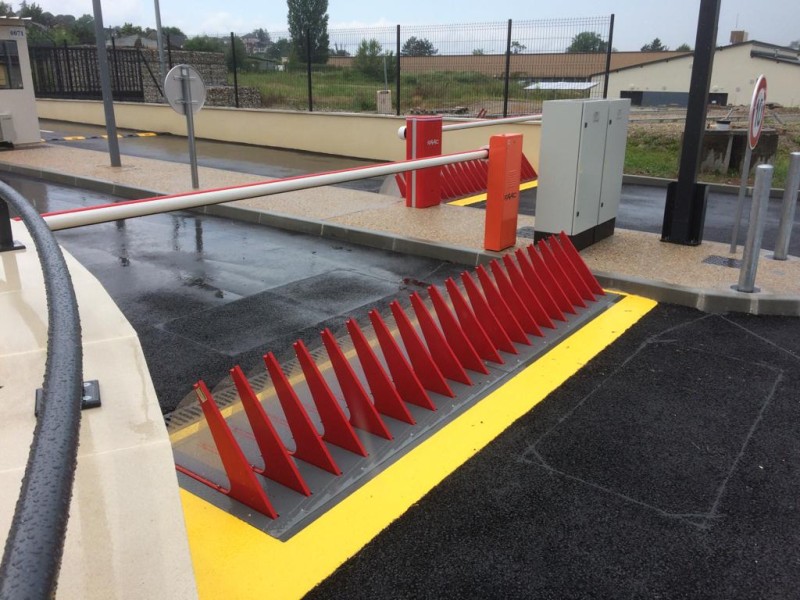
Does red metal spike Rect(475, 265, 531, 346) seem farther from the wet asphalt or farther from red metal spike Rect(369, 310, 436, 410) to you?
red metal spike Rect(369, 310, 436, 410)

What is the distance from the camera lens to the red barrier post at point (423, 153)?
934cm

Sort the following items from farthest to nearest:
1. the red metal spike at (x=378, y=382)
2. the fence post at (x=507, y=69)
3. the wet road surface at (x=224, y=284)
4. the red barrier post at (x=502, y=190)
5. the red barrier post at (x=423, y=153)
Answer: the fence post at (x=507, y=69) < the red barrier post at (x=423, y=153) < the red barrier post at (x=502, y=190) < the wet road surface at (x=224, y=284) < the red metal spike at (x=378, y=382)

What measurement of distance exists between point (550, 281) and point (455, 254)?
6.51 ft

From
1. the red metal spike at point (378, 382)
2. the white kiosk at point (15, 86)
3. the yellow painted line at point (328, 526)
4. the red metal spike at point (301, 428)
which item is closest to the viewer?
the yellow painted line at point (328, 526)

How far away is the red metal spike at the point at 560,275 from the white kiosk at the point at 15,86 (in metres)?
15.0

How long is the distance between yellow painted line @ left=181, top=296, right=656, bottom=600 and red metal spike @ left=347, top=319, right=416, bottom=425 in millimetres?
260

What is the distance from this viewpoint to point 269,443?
3.10 meters

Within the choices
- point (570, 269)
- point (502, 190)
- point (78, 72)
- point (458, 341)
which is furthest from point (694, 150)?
point (78, 72)

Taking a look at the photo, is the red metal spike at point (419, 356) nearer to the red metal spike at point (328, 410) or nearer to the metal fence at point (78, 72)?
the red metal spike at point (328, 410)

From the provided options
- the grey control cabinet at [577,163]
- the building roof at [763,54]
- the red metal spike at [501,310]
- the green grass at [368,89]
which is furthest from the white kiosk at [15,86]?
the building roof at [763,54]

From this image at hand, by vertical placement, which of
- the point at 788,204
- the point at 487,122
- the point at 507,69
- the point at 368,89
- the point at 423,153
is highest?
the point at 507,69

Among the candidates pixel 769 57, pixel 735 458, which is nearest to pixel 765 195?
pixel 735 458

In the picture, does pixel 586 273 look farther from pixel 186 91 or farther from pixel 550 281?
pixel 186 91

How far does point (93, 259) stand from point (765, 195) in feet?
21.8
